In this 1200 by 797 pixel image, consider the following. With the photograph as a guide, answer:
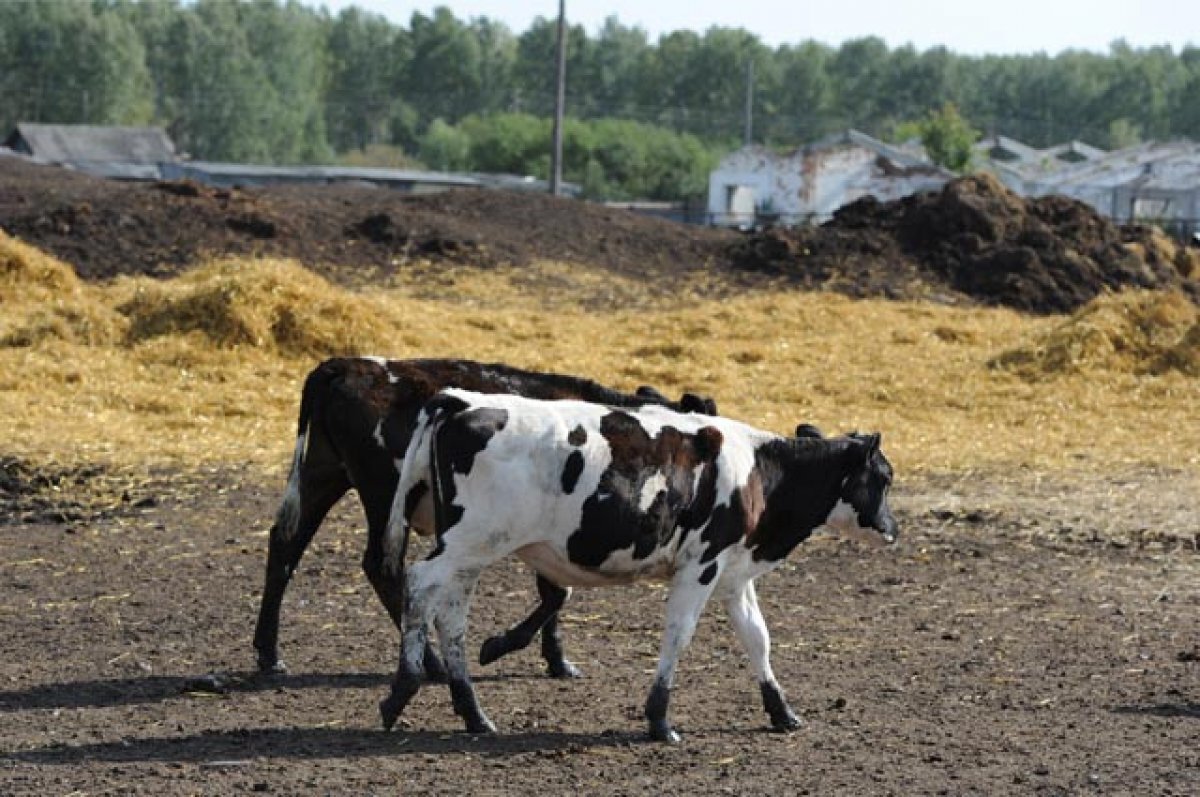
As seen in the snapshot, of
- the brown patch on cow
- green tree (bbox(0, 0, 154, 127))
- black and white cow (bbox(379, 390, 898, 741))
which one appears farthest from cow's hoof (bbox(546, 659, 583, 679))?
green tree (bbox(0, 0, 154, 127))

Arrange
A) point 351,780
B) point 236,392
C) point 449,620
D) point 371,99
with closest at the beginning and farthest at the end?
point 351,780 → point 449,620 → point 236,392 → point 371,99

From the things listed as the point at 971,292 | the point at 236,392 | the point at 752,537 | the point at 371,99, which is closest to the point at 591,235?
the point at 971,292

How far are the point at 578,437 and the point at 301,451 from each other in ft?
6.81

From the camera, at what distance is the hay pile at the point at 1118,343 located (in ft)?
72.5

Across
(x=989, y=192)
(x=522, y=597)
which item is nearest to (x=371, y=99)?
(x=989, y=192)

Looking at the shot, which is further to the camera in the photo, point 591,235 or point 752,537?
point 591,235

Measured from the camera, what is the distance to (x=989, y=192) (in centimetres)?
3378

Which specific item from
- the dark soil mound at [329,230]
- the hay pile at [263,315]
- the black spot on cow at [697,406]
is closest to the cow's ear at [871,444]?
the black spot on cow at [697,406]

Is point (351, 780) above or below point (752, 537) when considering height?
below

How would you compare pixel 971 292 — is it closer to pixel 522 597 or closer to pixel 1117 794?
pixel 522 597

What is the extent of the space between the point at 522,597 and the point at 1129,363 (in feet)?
42.2

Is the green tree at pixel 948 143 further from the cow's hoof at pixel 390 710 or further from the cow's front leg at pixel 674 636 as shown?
the cow's hoof at pixel 390 710

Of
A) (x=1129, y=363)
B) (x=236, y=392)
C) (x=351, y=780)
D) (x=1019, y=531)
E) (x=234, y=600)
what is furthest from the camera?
(x=1129, y=363)

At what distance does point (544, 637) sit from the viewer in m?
9.59
